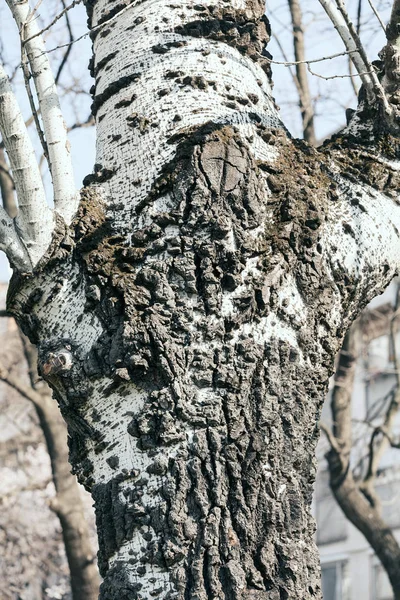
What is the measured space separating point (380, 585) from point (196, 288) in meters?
16.6

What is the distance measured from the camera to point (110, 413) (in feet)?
6.48

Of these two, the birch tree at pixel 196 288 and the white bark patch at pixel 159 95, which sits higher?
the white bark patch at pixel 159 95

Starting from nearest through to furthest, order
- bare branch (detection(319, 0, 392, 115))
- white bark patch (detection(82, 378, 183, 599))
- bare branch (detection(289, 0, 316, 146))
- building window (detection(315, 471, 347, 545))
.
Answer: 1. white bark patch (detection(82, 378, 183, 599))
2. bare branch (detection(319, 0, 392, 115))
3. bare branch (detection(289, 0, 316, 146))
4. building window (detection(315, 471, 347, 545))

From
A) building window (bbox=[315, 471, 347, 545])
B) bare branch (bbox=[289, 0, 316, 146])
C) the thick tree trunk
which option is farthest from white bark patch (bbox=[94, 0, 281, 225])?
building window (bbox=[315, 471, 347, 545])

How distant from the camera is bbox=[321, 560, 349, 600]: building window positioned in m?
17.6

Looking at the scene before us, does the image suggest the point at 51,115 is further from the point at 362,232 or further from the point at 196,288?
the point at 362,232

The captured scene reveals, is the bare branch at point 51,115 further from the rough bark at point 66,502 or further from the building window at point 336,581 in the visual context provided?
the building window at point 336,581

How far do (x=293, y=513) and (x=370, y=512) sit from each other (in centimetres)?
610

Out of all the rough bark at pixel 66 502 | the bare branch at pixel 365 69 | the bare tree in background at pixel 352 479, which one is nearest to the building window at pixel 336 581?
the bare tree in background at pixel 352 479

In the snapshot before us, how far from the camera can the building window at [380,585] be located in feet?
55.0

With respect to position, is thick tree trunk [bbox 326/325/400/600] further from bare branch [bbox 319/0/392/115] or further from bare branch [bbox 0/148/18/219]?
bare branch [bbox 319/0/392/115]

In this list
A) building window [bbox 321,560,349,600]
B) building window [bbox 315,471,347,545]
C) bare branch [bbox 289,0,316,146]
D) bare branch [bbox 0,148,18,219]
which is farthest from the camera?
building window [bbox 315,471,347,545]

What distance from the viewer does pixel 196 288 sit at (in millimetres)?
1998

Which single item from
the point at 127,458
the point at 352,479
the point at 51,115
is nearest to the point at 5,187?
the point at 352,479
